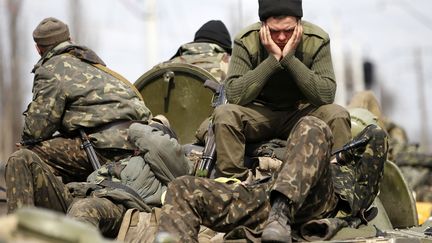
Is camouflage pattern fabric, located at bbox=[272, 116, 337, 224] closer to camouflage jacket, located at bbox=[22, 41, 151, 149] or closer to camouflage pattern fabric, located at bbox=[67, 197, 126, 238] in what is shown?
camouflage pattern fabric, located at bbox=[67, 197, 126, 238]

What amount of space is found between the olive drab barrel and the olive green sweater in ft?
6.91

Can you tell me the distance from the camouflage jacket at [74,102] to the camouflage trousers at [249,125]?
1397 mm

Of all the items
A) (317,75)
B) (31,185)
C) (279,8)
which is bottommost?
(31,185)

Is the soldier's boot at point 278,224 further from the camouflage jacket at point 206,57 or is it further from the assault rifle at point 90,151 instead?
the camouflage jacket at point 206,57

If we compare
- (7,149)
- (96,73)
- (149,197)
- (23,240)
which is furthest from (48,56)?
(7,149)

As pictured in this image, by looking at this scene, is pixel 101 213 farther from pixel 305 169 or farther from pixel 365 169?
pixel 365 169

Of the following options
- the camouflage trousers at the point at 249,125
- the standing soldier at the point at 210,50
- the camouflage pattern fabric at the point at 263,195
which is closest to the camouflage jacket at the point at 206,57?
the standing soldier at the point at 210,50

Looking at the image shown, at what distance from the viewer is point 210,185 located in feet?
21.2

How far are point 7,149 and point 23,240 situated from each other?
102 feet

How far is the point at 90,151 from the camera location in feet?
27.9

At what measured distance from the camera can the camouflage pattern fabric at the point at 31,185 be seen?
7.52m

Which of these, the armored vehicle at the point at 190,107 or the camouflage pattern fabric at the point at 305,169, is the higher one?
the camouflage pattern fabric at the point at 305,169

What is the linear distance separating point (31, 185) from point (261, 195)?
1914 millimetres

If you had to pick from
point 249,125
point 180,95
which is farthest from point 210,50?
point 249,125
